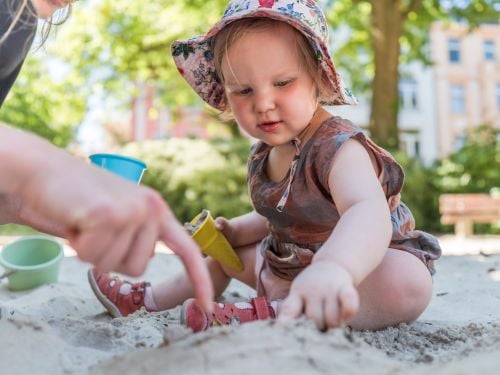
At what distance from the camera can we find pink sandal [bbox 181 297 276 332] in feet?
4.56

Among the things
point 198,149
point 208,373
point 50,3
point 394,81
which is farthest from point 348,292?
point 394,81

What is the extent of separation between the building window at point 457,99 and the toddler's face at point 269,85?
823 inches

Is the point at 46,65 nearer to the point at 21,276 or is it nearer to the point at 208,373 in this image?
the point at 21,276

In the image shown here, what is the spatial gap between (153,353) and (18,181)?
0.36 meters

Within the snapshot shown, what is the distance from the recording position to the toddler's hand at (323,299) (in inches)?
42.1

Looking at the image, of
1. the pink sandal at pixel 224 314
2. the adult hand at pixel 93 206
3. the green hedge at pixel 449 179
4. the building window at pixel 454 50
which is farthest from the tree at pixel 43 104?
the building window at pixel 454 50

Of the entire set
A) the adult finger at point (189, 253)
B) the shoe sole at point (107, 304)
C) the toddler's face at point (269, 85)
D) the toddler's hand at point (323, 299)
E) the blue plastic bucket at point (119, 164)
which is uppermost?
the toddler's face at point (269, 85)

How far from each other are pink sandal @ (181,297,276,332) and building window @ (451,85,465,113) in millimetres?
21170

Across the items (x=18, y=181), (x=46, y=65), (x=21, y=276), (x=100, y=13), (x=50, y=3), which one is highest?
(x=100, y=13)

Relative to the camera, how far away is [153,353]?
1005 mm

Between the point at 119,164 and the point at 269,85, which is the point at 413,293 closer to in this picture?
the point at 269,85

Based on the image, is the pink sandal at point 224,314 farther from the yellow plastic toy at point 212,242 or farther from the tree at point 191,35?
the tree at point 191,35

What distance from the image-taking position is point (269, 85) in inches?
64.4

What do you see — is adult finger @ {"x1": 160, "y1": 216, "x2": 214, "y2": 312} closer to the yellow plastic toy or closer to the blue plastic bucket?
the blue plastic bucket
